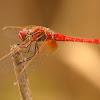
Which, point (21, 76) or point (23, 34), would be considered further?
point (23, 34)

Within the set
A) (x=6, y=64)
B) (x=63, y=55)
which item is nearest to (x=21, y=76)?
(x=6, y=64)

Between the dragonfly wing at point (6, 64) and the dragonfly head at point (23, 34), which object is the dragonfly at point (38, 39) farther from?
the dragonfly wing at point (6, 64)

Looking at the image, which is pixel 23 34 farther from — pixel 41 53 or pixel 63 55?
pixel 63 55

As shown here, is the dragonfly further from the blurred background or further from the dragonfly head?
A: the blurred background

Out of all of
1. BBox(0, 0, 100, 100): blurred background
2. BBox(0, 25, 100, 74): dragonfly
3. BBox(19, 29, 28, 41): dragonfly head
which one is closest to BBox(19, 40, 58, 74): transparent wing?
BBox(0, 25, 100, 74): dragonfly

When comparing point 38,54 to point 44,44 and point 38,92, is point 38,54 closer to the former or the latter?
point 44,44

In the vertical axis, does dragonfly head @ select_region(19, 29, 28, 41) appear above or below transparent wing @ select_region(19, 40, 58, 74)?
above

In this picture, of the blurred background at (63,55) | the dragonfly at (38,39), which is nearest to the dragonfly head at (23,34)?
the dragonfly at (38,39)

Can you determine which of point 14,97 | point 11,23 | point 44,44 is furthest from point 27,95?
point 11,23
